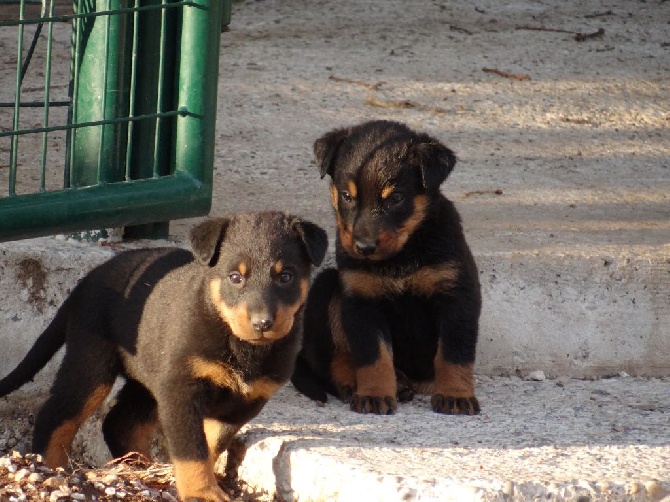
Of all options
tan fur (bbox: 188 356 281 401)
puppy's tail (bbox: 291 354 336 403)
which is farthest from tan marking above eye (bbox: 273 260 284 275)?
puppy's tail (bbox: 291 354 336 403)

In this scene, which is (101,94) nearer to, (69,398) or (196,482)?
(69,398)

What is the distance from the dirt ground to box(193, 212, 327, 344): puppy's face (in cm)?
151

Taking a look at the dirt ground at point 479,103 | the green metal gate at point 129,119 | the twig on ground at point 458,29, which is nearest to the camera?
the green metal gate at point 129,119

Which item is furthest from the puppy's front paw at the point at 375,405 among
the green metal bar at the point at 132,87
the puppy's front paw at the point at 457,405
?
the green metal bar at the point at 132,87

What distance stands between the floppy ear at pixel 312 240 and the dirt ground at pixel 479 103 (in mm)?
1572

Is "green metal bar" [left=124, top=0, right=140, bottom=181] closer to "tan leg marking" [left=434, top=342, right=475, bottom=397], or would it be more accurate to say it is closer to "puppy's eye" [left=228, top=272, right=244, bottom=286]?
"puppy's eye" [left=228, top=272, right=244, bottom=286]

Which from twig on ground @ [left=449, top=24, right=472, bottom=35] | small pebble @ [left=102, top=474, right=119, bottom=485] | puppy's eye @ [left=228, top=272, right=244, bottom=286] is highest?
twig on ground @ [left=449, top=24, right=472, bottom=35]

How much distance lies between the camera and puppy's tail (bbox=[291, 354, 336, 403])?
192 inches

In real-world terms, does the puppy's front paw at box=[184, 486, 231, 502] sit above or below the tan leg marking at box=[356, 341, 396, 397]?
below

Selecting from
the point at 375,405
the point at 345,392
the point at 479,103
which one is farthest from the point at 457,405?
the point at 479,103

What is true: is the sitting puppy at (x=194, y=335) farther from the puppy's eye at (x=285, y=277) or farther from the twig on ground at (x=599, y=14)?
the twig on ground at (x=599, y=14)

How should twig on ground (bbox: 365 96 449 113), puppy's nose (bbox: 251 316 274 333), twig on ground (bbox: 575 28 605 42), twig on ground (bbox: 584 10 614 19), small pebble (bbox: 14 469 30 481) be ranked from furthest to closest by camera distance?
twig on ground (bbox: 584 10 614 19) < twig on ground (bbox: 575 28 605 42) < twig on ground (bbox: 365 96 449 113) < small pebble (bbox: 14 469 30 481) < puppy's nose (bbox: 251 316 274 333)

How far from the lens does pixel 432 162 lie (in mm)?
4809

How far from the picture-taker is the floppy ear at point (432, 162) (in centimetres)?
479
